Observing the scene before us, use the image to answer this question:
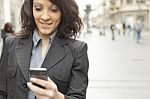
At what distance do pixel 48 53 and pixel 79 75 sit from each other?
0.70 ft

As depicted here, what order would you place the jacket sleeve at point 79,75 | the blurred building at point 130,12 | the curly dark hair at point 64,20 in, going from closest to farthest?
the jacket sleeve at point 79,75 < the curly dark hair at point 64,20 < the blurred building at point 130,12

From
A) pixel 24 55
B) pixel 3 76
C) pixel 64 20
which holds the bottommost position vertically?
pixel 3 76

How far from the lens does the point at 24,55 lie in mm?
2213

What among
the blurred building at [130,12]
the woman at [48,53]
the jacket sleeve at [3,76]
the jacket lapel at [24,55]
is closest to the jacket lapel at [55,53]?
the woman at [48,53]

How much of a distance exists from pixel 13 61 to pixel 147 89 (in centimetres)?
685

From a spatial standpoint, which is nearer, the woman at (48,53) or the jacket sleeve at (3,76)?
the woman at (48,53)

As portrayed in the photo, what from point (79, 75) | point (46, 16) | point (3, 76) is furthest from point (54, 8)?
point (3, 76)

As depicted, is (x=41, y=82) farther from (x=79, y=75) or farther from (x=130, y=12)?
(x=130, y=12)

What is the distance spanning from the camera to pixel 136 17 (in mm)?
72312

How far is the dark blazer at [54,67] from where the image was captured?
6.99ft

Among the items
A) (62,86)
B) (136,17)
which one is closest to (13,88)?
(62,86)

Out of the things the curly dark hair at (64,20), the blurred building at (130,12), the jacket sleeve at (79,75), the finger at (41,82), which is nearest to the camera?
the finger at (41,82)

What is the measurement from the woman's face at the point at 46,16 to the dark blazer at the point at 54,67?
0.09m

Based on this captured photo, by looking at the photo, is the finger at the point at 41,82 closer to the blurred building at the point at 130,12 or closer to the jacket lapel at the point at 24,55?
the jacket lapel at the point at 24,55
